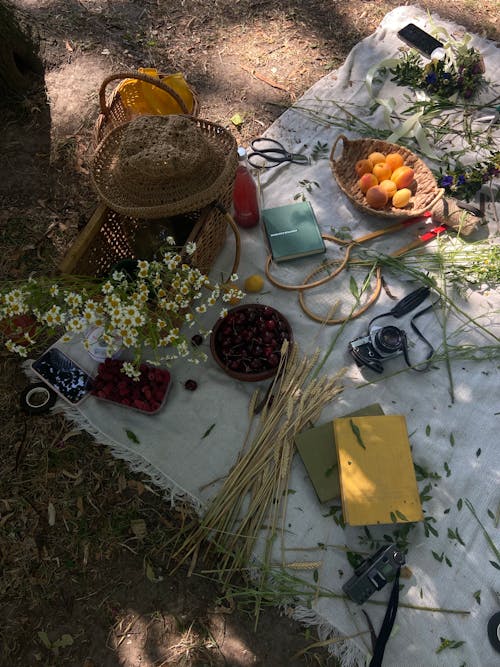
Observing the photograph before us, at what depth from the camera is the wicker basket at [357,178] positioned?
9.54ft

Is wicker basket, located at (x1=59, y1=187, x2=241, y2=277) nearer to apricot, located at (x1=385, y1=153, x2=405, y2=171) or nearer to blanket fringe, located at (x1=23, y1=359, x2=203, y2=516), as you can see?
blanket fringe, located at (x1=23, y1=359, x2=203, y2=516)

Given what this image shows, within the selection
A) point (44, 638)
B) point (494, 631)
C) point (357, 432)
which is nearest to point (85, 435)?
point (44, 638)

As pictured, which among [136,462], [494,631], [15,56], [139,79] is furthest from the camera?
[15,56]

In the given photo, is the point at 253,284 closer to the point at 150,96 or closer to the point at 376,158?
the point at 376,158

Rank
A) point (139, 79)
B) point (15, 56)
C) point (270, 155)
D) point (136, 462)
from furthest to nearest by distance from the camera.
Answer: point (15, 56) → point (270, 155) → point (139, 79) → point (136, 462)

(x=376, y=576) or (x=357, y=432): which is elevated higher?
(x=357, y=432)

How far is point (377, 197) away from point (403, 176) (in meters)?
0.22

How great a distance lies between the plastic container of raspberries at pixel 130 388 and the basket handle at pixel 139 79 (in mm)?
1634

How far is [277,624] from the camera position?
2.18m

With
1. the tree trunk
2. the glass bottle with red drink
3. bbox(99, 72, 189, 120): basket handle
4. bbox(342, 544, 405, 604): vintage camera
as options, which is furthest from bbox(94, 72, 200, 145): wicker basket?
bbox(342, 544, 405, 604): vintage camera

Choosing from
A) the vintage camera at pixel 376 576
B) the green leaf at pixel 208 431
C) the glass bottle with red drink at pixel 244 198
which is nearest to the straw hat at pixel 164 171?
the glass bottle with red drink at pixel 244 198

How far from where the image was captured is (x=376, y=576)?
81.1 inches

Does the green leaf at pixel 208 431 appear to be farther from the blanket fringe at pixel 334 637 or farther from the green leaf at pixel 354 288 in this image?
the green leaf at pixel 354 288

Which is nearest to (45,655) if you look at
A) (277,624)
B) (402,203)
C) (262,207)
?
(277,624)
